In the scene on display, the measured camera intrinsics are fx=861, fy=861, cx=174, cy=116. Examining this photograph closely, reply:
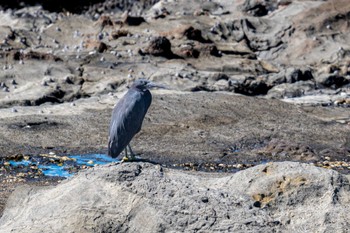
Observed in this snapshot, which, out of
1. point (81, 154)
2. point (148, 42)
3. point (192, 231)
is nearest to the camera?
point (192, 231)

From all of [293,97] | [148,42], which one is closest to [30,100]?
[148,42]

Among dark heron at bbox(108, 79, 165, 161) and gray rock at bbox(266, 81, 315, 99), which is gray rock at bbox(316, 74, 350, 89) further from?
dark heron at bbox(108, 79, 165, 161)

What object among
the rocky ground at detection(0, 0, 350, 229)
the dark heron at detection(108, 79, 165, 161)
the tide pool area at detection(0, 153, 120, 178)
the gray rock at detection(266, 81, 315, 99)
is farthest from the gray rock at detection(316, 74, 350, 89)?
the dark heron at detection(108, 79, 165, 161)

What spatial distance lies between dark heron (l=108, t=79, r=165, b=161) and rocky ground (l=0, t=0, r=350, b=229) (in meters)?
0.94

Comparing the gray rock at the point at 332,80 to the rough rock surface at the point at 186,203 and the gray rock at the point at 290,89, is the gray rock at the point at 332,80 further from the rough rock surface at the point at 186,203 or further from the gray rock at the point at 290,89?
the rough rock surface at the point at 186,203

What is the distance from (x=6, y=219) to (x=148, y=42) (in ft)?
42.5

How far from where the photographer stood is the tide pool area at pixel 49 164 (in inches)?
460

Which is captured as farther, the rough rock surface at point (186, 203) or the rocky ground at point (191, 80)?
the rocky ground at point (191, 80)

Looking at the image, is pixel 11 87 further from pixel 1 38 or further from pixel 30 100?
pixel 1 38

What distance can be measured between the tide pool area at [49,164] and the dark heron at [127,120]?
38.2 inches

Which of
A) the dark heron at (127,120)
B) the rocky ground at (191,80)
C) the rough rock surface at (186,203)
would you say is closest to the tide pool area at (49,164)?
the rocky ground at (191,80)

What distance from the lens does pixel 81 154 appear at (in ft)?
42.3

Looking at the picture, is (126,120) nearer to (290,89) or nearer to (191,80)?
(191,80)

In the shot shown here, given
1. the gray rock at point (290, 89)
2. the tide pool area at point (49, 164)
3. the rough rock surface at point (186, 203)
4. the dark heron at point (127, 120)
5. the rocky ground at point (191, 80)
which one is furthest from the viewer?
the gray rock at point (290, 89)
